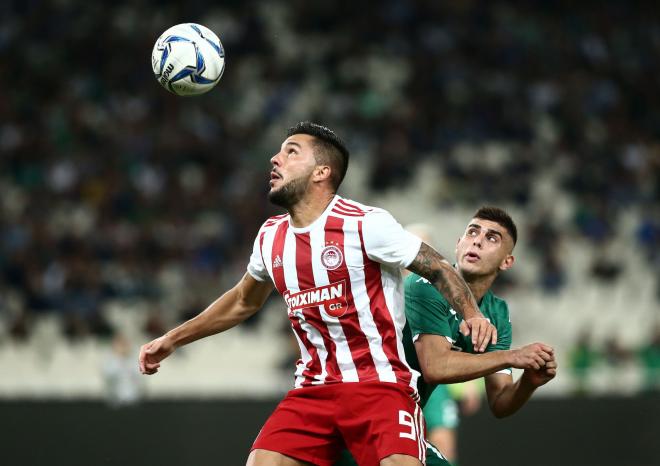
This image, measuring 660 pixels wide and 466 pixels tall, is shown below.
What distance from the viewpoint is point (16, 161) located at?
47.9 ft

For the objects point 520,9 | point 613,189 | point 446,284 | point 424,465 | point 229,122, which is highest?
point 520,9

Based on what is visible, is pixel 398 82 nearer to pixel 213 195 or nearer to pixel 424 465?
pixel 213 195

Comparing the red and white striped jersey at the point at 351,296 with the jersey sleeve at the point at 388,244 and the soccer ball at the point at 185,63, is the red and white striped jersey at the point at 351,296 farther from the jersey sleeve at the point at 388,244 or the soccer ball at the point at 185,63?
the soccer ball at the point at 185,63

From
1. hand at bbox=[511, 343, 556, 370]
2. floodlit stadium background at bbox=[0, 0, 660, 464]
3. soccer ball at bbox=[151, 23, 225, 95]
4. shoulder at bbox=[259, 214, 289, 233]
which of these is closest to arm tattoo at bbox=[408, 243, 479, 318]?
hand at bbox=[511, 343, 556, 370]

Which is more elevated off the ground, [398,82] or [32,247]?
[398,82]

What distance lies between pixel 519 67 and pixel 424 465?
12.5 meters

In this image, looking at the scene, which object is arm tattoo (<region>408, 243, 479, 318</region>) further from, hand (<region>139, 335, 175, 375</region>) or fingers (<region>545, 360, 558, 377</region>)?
hand (<region>139, 335, 175, 375</region>)

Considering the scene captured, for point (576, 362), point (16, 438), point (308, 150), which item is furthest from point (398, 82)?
point (308, 150)

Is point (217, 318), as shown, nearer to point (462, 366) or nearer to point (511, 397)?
point (462, 366)

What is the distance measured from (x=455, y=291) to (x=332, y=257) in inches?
22.2

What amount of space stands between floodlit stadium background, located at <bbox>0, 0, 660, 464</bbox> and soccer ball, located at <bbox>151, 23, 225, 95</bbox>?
5.71 m

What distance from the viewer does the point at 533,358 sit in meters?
4.47

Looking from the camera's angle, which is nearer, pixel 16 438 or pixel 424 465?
pixel 424 465

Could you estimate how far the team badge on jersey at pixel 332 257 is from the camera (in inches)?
188
